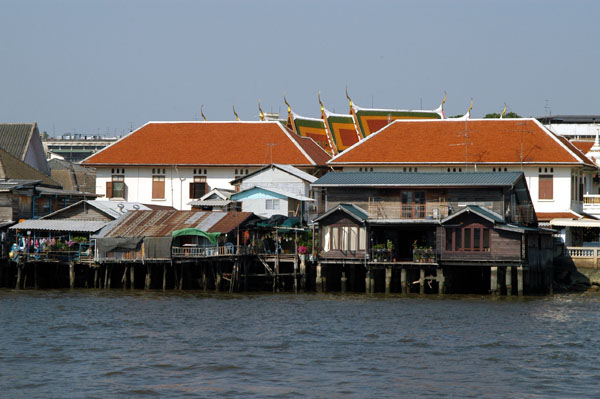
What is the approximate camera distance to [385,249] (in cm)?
4716

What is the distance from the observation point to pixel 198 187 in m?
64.4

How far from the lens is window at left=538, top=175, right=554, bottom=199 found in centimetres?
5738

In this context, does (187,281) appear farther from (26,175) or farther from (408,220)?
(26,175)

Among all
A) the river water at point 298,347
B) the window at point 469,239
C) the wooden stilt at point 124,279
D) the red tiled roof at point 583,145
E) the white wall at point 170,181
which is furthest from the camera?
the red tiled roof at point 583,145

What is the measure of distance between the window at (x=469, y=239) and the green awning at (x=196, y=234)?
A: 1030 centimetres

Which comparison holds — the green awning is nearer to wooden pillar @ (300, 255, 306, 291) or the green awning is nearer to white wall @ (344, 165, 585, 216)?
wooden pillar @ (300, 255, 306, 291)

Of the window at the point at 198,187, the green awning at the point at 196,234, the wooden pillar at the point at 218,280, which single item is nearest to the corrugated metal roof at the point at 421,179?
the green awning at the point at 196,234

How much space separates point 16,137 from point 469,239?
3733cm

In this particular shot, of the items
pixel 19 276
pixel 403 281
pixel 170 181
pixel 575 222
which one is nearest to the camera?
pixel 403 281

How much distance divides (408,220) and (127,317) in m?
14.5

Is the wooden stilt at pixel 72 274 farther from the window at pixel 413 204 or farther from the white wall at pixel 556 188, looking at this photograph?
the white wall at pixel 556 188

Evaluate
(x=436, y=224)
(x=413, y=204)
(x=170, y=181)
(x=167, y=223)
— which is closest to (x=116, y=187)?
(x=170, y=181)

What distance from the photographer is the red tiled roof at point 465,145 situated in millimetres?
58688

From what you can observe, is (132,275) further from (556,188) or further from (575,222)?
(556,188)
